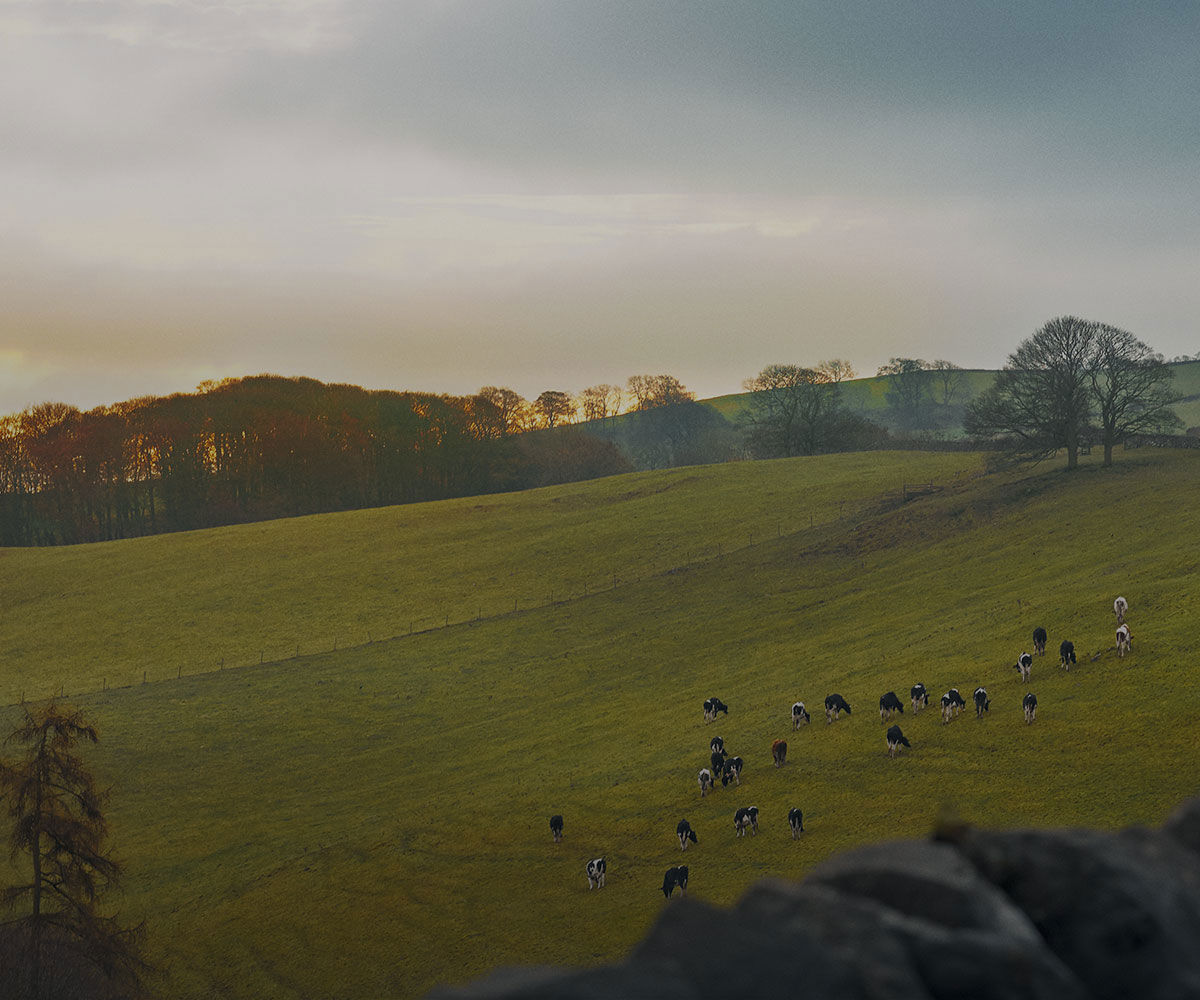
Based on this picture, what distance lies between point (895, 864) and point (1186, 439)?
96.1 meters

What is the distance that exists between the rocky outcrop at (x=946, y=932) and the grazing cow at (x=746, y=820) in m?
29.2

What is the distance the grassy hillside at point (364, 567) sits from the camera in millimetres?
79750

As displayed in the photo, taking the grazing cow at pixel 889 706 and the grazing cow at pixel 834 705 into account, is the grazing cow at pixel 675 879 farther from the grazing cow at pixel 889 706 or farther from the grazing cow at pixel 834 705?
the grazing cow at pixel 834 705

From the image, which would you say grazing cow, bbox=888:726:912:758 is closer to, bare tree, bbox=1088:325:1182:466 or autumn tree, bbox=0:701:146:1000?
autumn tree, bbox=0:701:146:1000

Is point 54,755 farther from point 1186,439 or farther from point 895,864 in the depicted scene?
point 1186,439

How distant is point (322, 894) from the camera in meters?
38.8

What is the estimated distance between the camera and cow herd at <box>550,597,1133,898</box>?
110 ft

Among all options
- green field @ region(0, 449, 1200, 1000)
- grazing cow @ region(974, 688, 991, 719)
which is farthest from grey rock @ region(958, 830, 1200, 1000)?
grazing cow @ region(974, 688, 991, 719)

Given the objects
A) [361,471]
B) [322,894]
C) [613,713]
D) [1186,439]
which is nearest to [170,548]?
[361,471]

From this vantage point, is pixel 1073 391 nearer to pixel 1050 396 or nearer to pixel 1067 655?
pixel 1050 396

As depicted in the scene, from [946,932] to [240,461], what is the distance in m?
148

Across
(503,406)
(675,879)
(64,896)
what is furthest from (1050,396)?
(503,406)

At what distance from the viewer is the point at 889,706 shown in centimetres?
4106

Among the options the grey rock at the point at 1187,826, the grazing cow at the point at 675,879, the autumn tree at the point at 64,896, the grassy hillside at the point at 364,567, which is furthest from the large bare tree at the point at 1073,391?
the grey rock at the point at 1187,826
